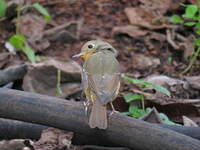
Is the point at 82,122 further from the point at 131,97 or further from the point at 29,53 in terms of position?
the point at 29,53

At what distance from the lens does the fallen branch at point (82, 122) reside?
3.70 m

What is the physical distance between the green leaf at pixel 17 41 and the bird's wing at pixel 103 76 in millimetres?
2363

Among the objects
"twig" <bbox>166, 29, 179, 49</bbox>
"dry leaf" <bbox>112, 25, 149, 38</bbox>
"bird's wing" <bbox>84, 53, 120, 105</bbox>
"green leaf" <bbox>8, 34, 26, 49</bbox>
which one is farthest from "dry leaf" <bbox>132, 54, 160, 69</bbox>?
"bird's wing" <bbox>84, 53, 120, 105</bbox>

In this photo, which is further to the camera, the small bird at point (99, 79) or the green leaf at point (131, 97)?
the green leaf at point (131, 97)

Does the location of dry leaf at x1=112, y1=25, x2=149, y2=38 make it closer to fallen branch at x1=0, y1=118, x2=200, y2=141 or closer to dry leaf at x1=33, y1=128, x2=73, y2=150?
fallen branch at x1=0, y1=118, x2=200, y2=141

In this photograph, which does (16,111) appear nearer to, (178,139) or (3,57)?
(178,139)

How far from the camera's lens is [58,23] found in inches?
303

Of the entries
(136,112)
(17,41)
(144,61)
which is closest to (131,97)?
(136,112)

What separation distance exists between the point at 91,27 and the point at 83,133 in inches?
155

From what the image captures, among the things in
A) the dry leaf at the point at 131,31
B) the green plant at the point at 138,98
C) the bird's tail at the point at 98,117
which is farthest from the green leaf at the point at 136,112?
the dry leaf at the point at 131,31

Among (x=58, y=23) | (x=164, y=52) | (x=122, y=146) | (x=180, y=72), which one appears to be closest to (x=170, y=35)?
(x=164, y=52)

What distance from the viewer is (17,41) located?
22.7 feet

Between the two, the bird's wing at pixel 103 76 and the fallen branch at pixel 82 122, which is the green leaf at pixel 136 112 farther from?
the fallen branch at pixel 82 122

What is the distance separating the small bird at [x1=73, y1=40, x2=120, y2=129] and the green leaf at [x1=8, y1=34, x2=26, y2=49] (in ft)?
7.21
